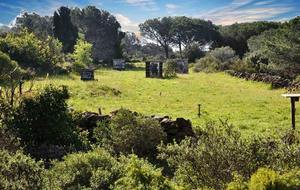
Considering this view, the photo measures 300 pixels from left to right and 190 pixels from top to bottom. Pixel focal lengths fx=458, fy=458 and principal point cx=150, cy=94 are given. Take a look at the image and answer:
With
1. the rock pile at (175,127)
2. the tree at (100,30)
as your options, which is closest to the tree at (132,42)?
the tree at (100,30)

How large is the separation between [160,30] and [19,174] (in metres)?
122

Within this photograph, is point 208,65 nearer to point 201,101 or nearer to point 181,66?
point 181,66

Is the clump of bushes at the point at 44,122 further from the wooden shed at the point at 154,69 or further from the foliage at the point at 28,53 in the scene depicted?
the foliage at the point at 28,53

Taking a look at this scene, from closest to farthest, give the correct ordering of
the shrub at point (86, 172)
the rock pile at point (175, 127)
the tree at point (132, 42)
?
the shrub at point (86, 172) → the rock pile at point (175, 127) → the tree at point (132, 42)

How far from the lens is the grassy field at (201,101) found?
85.5ft

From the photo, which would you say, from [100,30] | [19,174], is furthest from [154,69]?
[19,174]

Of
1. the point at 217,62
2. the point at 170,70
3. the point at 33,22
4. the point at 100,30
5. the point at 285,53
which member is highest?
the point at 33,22

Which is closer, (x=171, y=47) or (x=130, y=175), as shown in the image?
(x=130, y=175)

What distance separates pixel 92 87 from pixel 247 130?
20293 millimetres

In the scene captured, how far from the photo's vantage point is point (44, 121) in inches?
688

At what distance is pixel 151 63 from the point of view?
198 feet

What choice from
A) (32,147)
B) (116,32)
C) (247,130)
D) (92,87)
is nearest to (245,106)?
(247,130)

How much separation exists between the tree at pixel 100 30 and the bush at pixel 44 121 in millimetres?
80305

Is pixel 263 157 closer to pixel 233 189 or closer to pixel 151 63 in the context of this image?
pixel 233 189
